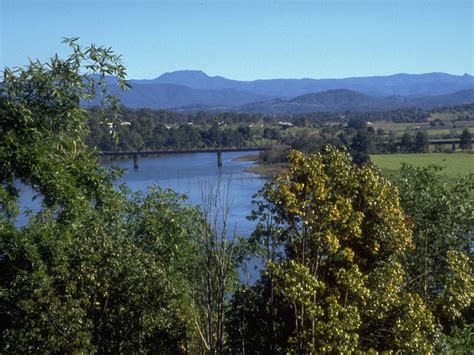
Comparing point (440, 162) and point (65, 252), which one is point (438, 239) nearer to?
point (65, 252)

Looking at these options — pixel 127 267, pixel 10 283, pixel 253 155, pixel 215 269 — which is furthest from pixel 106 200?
pixel 253 155

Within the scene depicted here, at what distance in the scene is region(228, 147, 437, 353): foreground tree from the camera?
4828mm

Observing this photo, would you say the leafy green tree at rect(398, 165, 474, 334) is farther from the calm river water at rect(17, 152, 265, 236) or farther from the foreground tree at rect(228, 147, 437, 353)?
the calm river water at rect(17, 152, 265, 236)

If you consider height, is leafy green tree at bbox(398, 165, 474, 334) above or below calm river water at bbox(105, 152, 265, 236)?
above

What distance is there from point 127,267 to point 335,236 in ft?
6.16

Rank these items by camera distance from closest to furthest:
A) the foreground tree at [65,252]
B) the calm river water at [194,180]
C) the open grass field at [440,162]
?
the foreground tree at [65,252] < the calm river water at [194,180] < the open grass field at [440,162]

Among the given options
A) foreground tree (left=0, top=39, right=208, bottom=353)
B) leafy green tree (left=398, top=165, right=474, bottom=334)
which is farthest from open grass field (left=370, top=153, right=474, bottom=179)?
foreground tree (left=0, top=39, right=208, bottom=353)

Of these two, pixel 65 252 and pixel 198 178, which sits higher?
pixel 65 252

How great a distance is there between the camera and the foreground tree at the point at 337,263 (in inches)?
190

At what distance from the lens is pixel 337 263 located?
17.6ft

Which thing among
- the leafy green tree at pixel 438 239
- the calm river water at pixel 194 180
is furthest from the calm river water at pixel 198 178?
the leafy green tree at pixel 438 239

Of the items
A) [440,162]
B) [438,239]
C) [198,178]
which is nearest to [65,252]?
[438,239]

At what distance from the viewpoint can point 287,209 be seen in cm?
519

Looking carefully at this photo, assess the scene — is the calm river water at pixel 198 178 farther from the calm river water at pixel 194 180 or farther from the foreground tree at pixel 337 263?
the foreground tree at pixel 337 263
